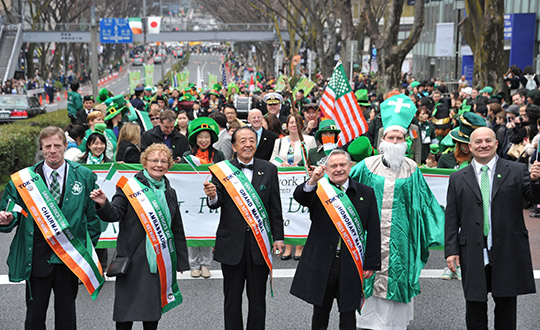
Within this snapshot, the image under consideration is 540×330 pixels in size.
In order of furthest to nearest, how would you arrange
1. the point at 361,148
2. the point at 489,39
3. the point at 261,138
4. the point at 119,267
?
the point at 489,39
the point at 261,138
the point at 361,148
the point at 119,267

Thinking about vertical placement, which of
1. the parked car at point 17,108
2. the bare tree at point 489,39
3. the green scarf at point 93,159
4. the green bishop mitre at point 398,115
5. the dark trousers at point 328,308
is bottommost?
the parked car at point 17,108

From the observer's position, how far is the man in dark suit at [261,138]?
10.1 metres

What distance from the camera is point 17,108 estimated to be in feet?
91.5

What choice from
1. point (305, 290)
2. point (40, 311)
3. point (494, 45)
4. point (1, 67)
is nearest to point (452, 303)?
point (305, 290)

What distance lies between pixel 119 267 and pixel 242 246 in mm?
971

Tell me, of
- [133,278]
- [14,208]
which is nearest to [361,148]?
[133,278]

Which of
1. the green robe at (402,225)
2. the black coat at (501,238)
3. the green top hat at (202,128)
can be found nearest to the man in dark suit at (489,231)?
the black coat at (501,238)

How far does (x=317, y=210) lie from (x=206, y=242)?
11.3 feet

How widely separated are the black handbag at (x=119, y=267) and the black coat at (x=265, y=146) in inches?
189

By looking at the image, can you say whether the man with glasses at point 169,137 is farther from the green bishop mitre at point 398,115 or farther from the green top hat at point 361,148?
the green bishop mitre at point 398,115

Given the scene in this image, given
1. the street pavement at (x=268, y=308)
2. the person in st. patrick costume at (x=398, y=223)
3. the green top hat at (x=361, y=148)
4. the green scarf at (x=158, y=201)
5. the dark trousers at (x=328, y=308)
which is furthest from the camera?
the green top hat at (x=361, y=148)

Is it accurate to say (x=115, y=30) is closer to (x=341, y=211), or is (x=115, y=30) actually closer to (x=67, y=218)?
(x=67, y=218)

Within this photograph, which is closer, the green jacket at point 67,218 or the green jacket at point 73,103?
the green jacket at point 67,218

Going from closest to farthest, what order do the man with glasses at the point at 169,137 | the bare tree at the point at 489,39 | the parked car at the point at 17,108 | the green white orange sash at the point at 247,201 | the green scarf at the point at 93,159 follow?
the green white orange sash at the point at 247,201 → the green scarf at the point at 93,159 → the man with glasses at the point at 169,137 → the bare tree at the point at 489,39 → the parked car at the point at 17,108
